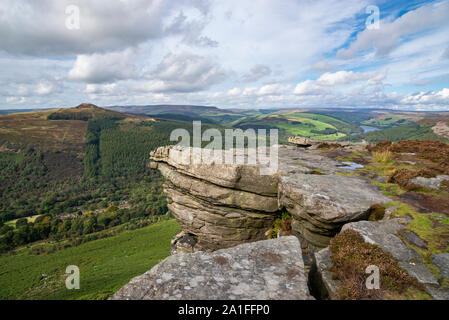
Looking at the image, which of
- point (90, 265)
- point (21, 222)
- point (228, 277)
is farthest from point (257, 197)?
point (21, 222)

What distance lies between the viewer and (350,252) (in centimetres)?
726

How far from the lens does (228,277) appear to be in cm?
632

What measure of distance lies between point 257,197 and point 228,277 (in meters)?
11.1

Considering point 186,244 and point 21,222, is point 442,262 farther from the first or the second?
point 21,222

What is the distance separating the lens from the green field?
216ft

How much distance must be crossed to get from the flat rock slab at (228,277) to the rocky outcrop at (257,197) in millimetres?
5144

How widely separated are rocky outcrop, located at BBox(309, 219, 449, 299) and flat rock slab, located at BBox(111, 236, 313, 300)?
86cm

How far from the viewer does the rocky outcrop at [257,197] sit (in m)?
11.5

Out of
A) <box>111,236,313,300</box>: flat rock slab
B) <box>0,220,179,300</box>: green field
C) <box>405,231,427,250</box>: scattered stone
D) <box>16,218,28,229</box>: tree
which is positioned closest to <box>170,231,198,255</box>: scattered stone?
<box>111,236,313,300</box>: flat rock slab

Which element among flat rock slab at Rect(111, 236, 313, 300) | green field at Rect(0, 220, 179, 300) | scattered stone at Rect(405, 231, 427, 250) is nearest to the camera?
flat rock slab at Rect(111, 236, 313, 300)

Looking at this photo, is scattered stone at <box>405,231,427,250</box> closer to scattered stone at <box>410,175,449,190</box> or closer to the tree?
scattered stone at <box>410,175,449,190</box>

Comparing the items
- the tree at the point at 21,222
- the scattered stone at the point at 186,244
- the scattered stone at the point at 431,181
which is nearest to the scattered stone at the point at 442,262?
the scattered stone at the point at 431,181

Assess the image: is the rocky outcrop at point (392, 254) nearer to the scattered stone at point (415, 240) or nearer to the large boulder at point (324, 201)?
the scattered stone at point (415, 240)
